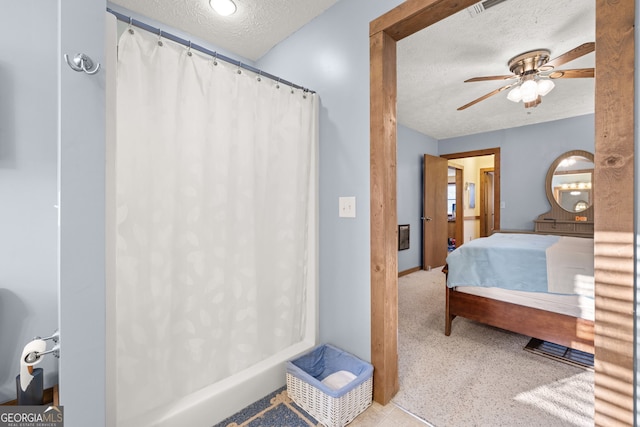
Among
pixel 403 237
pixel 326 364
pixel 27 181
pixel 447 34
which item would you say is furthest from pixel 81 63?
pixel 403 237

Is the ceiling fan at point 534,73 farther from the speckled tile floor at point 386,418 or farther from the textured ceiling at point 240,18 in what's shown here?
the speckled tile floor at point 386,418

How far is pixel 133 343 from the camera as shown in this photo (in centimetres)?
120

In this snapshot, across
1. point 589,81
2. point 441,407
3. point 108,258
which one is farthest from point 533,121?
point 108,258

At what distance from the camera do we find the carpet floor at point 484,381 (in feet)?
4.75

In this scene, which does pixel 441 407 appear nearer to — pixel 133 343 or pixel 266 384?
pixel 266 384

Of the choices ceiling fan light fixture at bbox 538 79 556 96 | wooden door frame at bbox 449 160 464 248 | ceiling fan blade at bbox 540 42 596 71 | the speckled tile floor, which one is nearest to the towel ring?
the speckled tile floor

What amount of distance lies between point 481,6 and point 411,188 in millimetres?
3009

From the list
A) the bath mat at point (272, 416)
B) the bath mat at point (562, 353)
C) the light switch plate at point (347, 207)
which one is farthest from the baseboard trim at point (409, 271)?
the bath mat at point (272, 416)

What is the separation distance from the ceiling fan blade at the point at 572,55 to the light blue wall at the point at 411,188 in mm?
2162

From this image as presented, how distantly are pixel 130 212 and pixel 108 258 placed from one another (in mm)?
207

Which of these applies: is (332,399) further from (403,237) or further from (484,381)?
(403,237)

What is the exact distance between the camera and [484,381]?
1745mm

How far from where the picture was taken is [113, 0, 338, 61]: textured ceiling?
70.1 inches

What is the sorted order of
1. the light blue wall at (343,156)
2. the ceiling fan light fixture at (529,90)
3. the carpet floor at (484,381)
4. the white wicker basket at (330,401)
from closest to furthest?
the white wicker basket at (330,401), the carpet floor at (484,381), the light blue wall at (343,156), the ceiling fan light fixture at (529,90)
